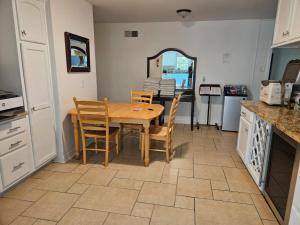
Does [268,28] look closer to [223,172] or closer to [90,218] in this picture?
[223,172]

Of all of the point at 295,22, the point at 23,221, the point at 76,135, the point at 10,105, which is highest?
the point at 295,22

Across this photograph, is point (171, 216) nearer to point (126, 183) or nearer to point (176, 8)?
point (126, 183)

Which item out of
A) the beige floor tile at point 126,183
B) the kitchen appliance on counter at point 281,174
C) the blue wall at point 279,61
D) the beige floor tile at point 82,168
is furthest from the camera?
the blue wall at point 279,61

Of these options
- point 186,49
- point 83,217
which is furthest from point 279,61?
point 83,217

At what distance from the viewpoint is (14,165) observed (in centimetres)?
215

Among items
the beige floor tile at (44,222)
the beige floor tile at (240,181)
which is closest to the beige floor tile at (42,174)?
the beige floor tile at (44,222)

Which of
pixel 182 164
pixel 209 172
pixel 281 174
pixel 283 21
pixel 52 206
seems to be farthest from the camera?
pixel 182 164

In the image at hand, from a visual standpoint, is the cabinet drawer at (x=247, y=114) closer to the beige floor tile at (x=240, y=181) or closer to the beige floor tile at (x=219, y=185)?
the beige floor tile at (x=240, y=181)

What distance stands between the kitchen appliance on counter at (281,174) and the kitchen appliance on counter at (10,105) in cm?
257

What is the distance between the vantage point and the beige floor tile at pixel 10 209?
182cm

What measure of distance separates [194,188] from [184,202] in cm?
29

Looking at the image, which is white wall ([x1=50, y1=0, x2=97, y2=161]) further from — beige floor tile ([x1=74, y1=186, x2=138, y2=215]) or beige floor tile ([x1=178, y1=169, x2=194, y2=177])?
beige floor tile ([x1=178, y1=169, x2=194, y2=177])

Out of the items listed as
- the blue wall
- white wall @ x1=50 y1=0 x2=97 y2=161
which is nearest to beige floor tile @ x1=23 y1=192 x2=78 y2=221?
white wall @ x1=50 y1=0 x2=97 y2=161


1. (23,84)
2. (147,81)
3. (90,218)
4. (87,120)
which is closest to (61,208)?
(90,218)
